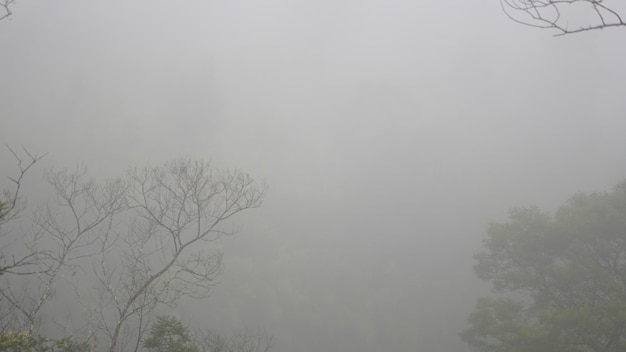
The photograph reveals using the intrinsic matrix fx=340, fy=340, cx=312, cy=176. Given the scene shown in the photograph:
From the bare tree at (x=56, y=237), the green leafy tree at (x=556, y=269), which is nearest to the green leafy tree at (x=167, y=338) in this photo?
the bare tree at (x=56, y=237)

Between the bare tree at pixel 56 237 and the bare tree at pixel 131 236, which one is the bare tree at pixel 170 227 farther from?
the bare tree at pixel 56 237

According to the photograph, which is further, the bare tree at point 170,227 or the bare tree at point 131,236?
the bare tree at point 170,227

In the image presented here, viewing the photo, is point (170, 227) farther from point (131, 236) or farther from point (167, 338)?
point (167, 338)

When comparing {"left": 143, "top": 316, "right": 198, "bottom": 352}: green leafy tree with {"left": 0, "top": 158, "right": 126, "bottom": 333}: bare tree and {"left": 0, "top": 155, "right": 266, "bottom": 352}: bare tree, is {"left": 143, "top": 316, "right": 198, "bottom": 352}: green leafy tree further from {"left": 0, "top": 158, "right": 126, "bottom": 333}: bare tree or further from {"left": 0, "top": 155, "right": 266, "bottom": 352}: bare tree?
{"left": 0, "top": 158, "right": 126, "bottom": 333}: bare tree

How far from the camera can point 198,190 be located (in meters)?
6.65

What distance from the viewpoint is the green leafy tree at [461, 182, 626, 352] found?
8.68 meters

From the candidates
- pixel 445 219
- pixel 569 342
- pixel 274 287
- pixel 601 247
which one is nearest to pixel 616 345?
pixel 569 342

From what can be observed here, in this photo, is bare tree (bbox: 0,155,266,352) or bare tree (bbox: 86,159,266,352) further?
bare tree (bbox: 86,159,266,352)

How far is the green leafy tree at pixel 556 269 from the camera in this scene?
28.5 feet

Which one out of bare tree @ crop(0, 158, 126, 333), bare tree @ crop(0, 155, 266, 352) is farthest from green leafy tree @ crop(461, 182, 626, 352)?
bare tree @ crop(0, 158, 126, 333)

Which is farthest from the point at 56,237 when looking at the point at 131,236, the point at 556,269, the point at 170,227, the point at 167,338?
the point at 556,269

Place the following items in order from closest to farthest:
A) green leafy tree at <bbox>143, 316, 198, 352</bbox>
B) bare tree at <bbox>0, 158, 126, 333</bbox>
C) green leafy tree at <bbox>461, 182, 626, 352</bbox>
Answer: green leafy tree at <bbox>143, 316, 198, 352</bbox> < bare tree at <bbox>0, 158, 126, 333</bbox> < green leafy tree at <bbox>461, 182, 626, 352</bbox>

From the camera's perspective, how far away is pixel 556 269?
10.2 m

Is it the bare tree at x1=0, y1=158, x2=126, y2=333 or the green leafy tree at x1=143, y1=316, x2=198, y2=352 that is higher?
the bare tree at x1=0, y1=158, x2=126, y2=333
